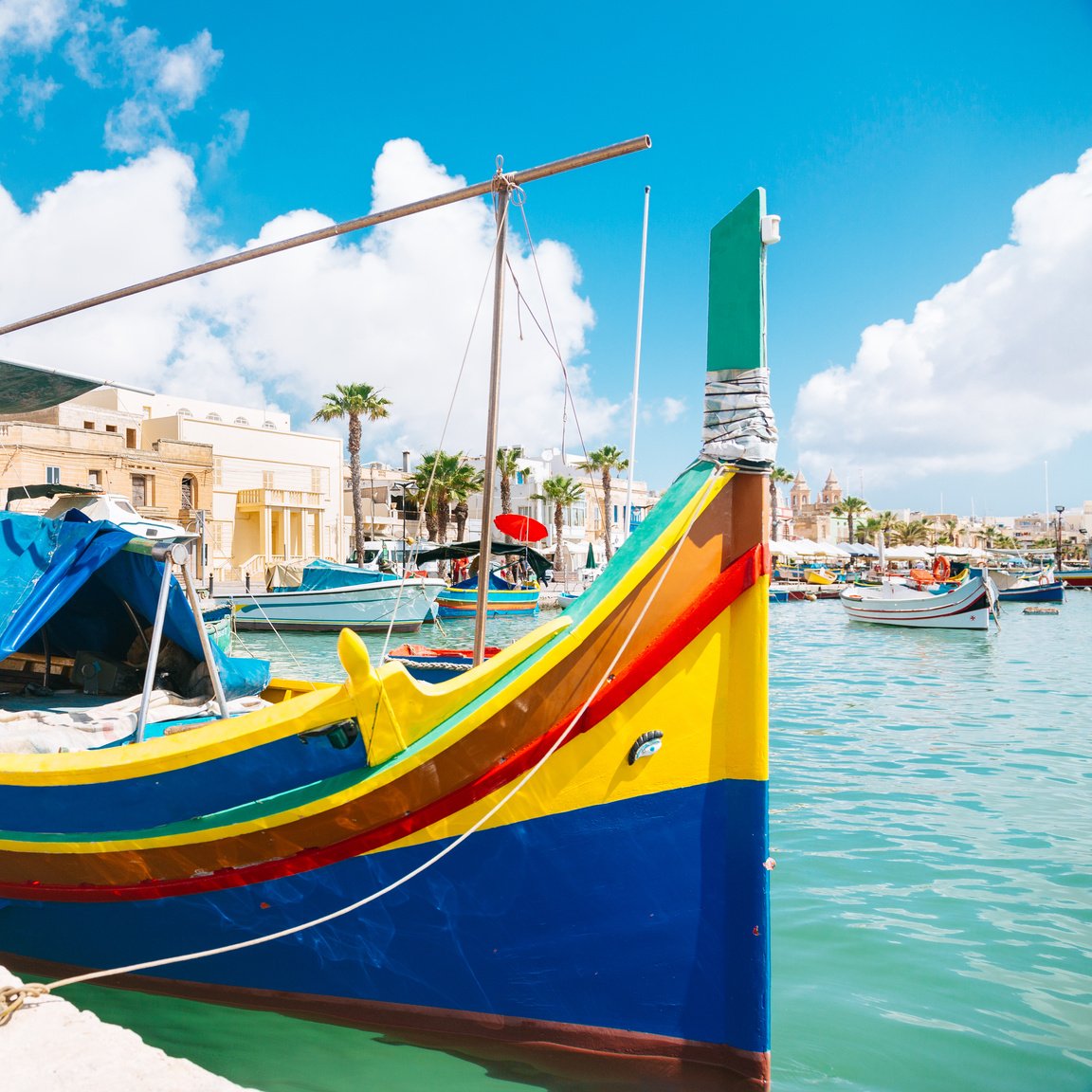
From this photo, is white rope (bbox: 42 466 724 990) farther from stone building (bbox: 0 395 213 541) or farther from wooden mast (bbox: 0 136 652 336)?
stone building (bbox: 0 395 213 541)

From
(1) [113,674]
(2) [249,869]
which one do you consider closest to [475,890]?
(2) [249,869]

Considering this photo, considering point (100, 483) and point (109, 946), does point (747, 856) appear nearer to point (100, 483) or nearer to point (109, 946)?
point (109, 946)

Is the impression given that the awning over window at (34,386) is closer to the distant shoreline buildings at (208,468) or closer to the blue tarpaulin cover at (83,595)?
the blue tarpaulin cover at (83,595)

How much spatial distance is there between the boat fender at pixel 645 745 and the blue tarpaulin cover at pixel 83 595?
390 centimetres

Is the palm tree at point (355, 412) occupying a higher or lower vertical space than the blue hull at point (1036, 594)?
higher

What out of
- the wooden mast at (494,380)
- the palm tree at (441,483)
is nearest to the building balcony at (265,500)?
the palm tree at (441,483)

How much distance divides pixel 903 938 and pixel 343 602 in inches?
1004

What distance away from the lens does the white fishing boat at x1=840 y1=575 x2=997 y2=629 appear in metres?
27.7

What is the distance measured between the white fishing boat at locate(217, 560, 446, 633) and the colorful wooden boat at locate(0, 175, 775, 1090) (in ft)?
80.8

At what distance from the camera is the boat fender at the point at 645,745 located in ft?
10.9

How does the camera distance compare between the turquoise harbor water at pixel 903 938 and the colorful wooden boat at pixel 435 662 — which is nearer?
the turquoise harbor water at pixel 903 938

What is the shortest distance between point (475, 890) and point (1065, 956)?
3825 millimetres

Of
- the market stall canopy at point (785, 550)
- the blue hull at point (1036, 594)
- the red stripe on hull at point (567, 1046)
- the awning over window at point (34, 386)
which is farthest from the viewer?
the market stall canopy at point (785, 550)

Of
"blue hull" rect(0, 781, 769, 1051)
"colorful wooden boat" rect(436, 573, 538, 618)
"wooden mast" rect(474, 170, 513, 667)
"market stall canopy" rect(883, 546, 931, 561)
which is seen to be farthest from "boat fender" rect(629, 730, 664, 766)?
"market stall canopy" rect(883, 546, 931, 561)
